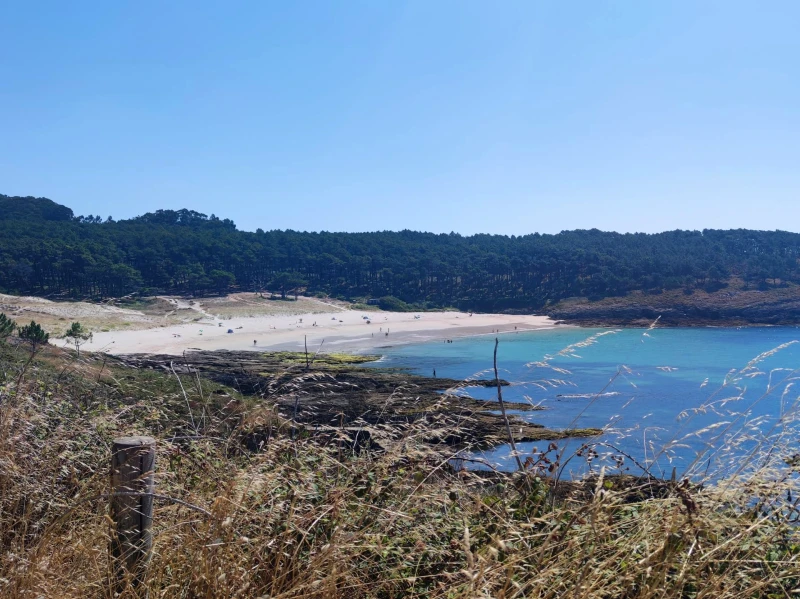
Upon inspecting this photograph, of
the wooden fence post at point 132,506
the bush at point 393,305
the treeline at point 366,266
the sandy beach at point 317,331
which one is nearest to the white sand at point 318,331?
the sandy beach at point 317,331

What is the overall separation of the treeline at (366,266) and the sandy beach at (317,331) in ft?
38.0

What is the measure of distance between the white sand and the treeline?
11614 millimetres

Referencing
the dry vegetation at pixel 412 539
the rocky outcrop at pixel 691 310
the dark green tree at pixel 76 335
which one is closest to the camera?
the dry vegetation at pixel 412 539

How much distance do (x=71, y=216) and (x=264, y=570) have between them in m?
140

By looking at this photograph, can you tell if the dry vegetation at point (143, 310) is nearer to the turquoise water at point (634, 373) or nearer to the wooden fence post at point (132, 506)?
the turquoise water at point (634, 373)

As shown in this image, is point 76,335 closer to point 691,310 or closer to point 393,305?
point 393,305

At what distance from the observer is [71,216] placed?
12619 cm

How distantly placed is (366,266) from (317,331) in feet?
108

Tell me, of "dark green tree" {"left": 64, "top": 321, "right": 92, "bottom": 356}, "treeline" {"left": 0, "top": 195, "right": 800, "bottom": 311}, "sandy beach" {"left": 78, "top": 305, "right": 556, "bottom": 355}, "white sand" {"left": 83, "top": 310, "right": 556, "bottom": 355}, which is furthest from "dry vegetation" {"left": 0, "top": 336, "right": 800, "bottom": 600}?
"treeline" {"left": 0, "top": 195, "right": 800, "bottom": 311}

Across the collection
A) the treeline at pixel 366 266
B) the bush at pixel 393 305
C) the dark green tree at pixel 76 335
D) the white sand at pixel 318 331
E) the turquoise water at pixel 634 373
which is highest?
the treeline at pixel 366 266

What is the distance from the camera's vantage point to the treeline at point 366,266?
66.1 m

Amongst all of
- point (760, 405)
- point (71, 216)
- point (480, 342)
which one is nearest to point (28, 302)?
point (480, 342)

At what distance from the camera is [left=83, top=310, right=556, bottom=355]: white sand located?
142 feet

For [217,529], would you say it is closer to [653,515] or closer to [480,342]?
[653,515]
